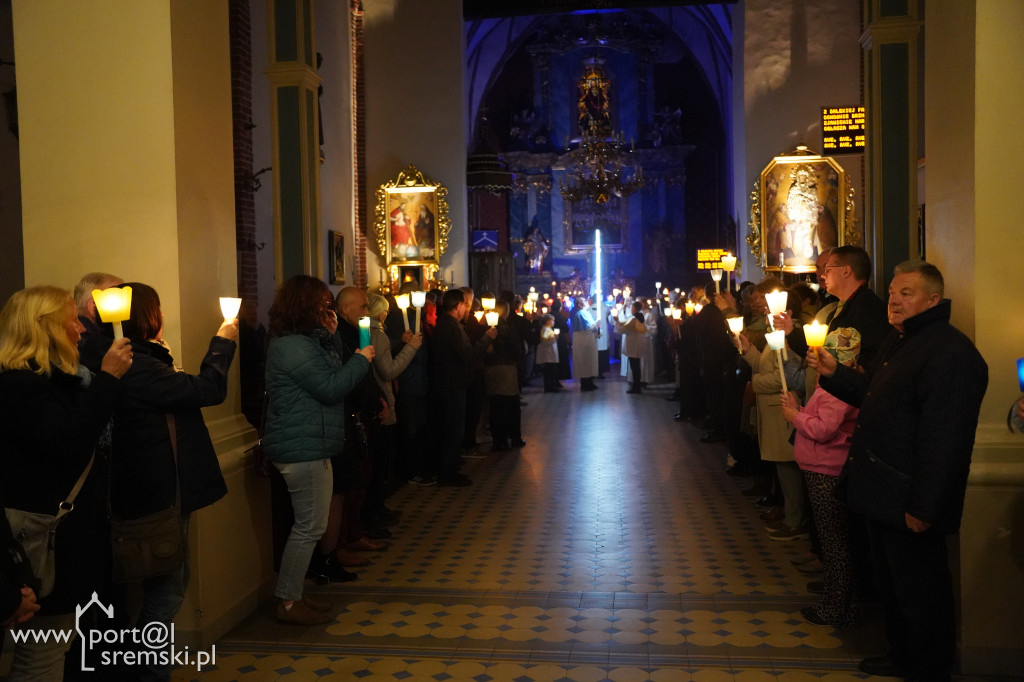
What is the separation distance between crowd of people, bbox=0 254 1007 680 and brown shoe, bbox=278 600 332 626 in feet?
0.04

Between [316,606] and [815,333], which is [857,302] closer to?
[815,333]

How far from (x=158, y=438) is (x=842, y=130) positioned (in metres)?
12.7

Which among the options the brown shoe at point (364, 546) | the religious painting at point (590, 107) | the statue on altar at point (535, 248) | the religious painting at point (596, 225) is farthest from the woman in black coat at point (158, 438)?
the religious painting at point (596, 225)

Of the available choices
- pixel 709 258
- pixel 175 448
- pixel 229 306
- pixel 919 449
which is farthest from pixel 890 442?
pixel 709 258

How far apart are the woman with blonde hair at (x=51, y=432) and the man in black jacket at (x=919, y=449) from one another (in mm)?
2834

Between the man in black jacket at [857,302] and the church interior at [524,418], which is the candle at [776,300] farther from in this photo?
the church interior at [524,418]

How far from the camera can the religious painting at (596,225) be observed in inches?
1198

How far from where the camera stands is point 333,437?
4891mm

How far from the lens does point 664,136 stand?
1174 inches

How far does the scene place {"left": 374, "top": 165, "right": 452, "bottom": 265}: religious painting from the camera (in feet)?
54.6

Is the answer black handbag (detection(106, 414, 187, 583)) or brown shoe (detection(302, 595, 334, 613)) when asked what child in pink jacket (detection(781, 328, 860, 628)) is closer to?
brown shoe (detection(302, 595, 334, 613))

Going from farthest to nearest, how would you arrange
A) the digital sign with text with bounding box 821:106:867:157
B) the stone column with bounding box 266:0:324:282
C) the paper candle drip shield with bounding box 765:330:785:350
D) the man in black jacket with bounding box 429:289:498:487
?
the digital sign with text with bounding box 821:106:867:157, the man in black jacket with bounding box 429:289:498:487, the stone column with bounding box 266:0:324:282, the paper candle drip shield with bounding box 765:330:785:350

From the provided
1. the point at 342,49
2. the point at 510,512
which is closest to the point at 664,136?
the point at 342,49

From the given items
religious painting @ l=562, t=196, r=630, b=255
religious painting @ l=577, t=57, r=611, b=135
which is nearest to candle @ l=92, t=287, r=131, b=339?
religious painting @ l=577, t=57, r=611, b=135
